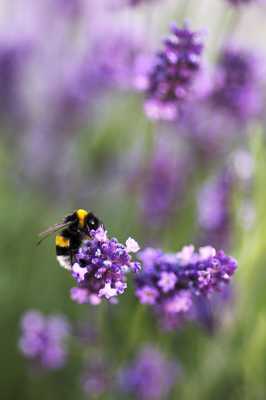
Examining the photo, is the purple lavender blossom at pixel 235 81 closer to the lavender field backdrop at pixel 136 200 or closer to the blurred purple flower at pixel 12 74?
the lavender field backdrop at pixel 136 200

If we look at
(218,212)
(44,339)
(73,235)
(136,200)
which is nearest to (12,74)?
(136,200)

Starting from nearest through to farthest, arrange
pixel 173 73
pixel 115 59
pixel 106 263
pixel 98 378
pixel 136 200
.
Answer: pixel 106 263 < pixel 173 73 < pixel 98 378 < pixel 115 59 < pixel 136 200

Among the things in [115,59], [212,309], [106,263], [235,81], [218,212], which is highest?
[115,59]

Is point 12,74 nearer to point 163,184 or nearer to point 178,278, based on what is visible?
point 163,184

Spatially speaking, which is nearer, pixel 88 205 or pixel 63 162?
pixel 88 205

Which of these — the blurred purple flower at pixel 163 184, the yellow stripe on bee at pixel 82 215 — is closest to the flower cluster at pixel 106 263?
the yellow stripe on bee at pixel 82 215

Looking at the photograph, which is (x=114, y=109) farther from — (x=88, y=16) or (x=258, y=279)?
(x=258, y=279)

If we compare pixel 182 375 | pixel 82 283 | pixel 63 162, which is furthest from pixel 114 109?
pixel 82 283
